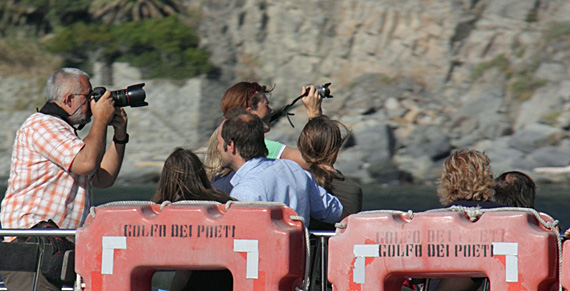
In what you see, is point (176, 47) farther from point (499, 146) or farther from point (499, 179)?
point (499, 179)

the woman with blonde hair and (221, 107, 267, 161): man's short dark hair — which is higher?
(221, 107, 267, 161): man's short dark hair

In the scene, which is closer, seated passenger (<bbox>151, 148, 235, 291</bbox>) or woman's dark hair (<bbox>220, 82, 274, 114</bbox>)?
seated passenger (<bbox>151, 148, 235, 291</bbox>)

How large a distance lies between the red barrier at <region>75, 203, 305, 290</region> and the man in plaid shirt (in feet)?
0.87

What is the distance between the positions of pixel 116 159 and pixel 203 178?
52 cm

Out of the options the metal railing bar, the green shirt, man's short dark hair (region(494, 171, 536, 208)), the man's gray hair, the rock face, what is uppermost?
the man's gray hair

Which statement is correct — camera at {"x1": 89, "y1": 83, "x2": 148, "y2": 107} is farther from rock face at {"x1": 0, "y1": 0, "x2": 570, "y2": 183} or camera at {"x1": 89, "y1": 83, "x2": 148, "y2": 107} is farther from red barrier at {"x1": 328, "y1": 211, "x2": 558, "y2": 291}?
rock face at {"x1": 0, "y1": 0, "x2": 570, "y2": 183}

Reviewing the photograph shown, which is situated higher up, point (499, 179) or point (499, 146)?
point (499, 179)

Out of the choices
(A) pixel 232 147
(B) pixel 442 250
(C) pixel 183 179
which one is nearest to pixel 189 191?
(C) pixel 183 179

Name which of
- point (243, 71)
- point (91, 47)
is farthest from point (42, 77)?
point (243, 71)

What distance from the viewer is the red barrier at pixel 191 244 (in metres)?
3.43

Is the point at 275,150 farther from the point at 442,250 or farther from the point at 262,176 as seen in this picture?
the point at 442,250

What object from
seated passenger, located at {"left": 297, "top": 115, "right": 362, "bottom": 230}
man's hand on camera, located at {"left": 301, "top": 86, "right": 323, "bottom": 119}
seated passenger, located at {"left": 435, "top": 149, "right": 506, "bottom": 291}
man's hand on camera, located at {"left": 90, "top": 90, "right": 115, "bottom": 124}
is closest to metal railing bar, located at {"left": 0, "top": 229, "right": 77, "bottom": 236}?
man's hand on camera, located at {"left": 90, "top": 90, "right": 115, "bottom": 124}

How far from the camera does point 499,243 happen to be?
331 cm

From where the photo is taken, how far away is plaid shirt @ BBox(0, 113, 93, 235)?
150 inches
